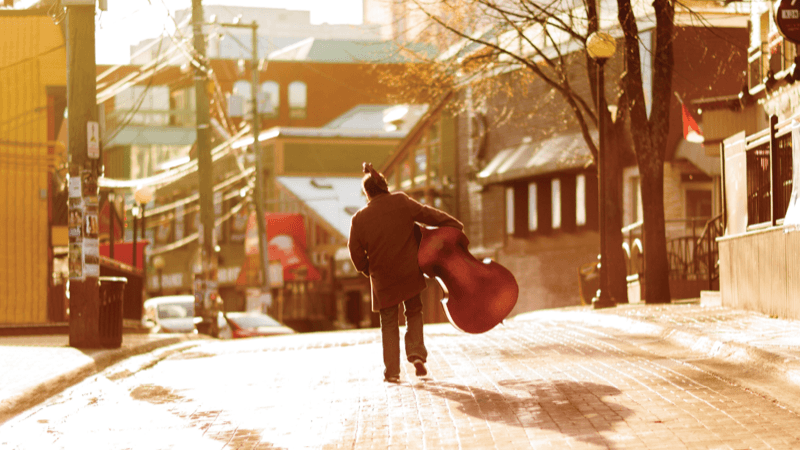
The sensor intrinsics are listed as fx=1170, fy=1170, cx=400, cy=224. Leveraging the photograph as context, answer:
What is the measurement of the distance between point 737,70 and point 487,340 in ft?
54.0

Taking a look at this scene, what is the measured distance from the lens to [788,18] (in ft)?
39.4

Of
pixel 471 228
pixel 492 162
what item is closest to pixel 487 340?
pixel 492 162

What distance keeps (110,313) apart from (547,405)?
28.0ft

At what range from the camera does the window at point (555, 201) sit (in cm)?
3475

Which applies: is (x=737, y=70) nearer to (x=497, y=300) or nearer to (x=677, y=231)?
(x=677, y=231)

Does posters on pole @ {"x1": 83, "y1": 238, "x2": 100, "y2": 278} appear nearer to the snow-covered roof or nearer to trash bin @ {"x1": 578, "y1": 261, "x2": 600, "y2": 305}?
trash bin @ {"x1": 578, "y1": 261, "x2": 600, "y2": 305}

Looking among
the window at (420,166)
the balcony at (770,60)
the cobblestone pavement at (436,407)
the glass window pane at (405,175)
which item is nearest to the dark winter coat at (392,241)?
the cobblestone pavement at (436,407)

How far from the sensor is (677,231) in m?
28.0

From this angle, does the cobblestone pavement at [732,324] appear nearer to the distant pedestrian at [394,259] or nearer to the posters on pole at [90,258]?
the distant pedestrian at [394,259]

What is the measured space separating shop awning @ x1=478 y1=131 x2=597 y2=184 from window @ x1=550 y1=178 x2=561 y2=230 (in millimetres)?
1073

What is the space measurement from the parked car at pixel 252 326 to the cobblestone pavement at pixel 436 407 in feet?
47.4

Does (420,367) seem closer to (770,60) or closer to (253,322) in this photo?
(770,60)

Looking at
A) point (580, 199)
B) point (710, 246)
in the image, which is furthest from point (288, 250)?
point (710, 246)

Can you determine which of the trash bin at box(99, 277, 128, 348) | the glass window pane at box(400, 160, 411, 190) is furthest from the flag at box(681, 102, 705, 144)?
the glass window pane at box(400, 160, 411, 190)
